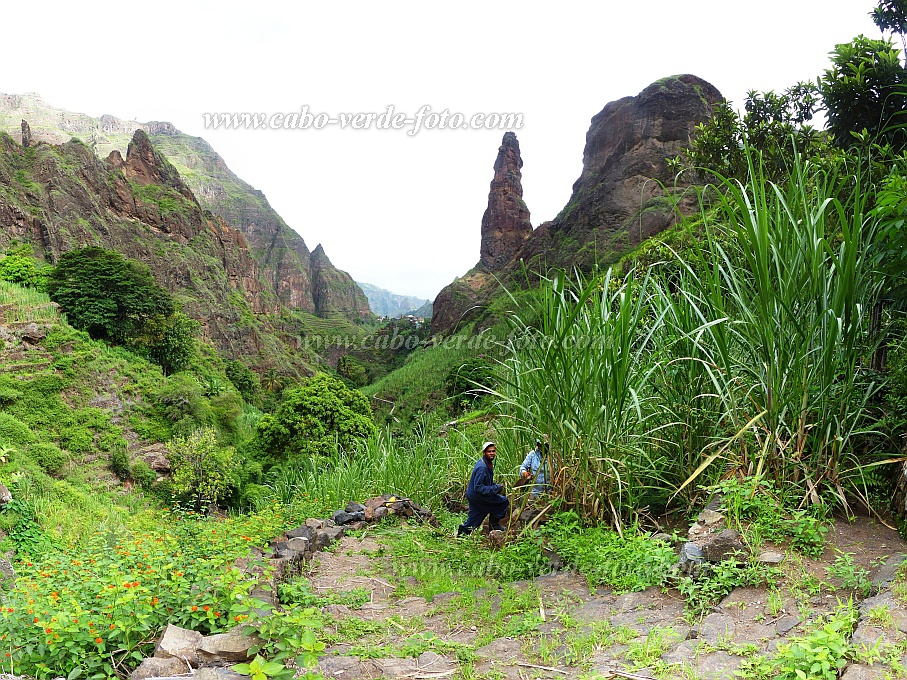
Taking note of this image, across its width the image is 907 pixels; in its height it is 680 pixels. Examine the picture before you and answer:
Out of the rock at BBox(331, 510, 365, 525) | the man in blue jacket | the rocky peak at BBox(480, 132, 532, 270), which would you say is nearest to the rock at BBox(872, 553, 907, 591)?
the man in blue jacket

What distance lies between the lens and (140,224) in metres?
48.4

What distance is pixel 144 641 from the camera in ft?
7.68

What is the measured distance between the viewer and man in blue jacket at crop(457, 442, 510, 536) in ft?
14.7

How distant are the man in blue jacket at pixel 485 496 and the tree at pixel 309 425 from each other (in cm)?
928

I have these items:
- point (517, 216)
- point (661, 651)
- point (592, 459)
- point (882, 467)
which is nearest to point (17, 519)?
point (592, 459)

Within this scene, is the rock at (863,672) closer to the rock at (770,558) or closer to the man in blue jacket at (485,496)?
the rock at (770,558)

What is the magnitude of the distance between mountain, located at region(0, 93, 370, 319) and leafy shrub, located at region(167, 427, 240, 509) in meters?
96.5

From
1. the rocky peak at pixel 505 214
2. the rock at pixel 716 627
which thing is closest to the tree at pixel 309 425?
the rock at pixel 716 627

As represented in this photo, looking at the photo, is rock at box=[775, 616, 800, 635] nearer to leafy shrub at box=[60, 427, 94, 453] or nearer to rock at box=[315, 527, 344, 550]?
rock at box=[315, 527, 344, 550]

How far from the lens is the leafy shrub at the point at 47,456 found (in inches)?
536

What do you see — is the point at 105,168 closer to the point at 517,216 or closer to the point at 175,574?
the point at 517,216

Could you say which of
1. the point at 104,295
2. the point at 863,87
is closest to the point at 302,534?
the point at 863,87

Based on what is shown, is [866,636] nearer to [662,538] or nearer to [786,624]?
[786,624]

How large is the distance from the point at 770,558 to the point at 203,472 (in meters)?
13.8
